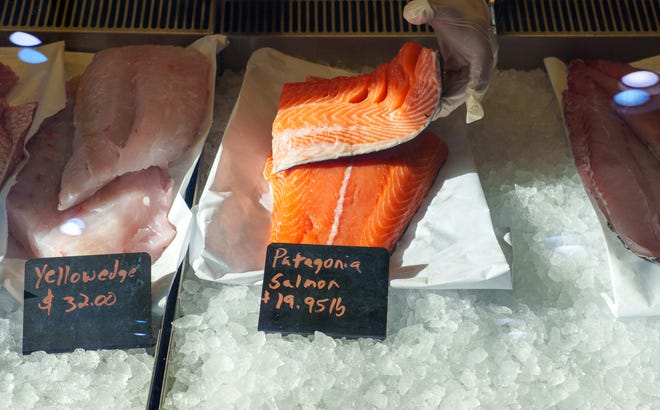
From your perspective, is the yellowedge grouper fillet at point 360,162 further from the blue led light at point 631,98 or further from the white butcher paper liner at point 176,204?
the blue led light at point 631,98

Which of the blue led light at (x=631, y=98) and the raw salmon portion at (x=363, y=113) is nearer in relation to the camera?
the raw salmon portion at (x=363, y=113)

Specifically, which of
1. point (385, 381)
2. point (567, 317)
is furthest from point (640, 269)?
point (385, 381)

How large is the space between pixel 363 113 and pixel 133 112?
72cm

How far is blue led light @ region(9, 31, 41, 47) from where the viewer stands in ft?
8.02

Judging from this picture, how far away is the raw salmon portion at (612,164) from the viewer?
6.57 ft

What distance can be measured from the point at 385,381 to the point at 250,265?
1.64 ft

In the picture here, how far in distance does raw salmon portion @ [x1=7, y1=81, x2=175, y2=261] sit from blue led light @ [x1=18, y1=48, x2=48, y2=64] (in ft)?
1.25

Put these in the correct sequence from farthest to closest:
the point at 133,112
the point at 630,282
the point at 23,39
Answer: the point at 23,39, the point at 133,112, the point at 630,282

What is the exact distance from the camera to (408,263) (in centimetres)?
201

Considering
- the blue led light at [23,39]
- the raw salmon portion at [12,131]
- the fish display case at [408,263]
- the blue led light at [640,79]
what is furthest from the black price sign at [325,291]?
A: the blue led light at [23,39]

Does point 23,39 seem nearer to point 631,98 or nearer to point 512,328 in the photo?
point 512,328

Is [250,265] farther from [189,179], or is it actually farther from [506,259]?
[506,259]

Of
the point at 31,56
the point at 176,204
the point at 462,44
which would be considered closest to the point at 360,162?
the point at 462,44

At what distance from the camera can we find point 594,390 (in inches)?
69.3
